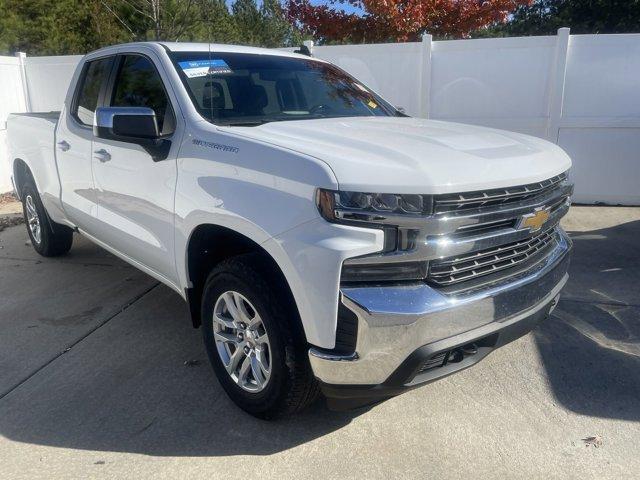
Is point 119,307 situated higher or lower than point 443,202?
lower

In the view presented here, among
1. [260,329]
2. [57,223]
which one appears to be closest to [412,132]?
[260,329]

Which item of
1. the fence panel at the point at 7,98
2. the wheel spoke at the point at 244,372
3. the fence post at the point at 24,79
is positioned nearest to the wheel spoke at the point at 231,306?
the wheel spoke at the point at 244,372

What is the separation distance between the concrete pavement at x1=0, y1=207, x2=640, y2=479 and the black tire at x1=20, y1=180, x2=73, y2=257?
4.21 feet

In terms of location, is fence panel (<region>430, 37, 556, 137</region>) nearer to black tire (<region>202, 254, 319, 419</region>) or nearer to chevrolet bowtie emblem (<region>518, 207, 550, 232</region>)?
chevrolet bowtie emblem (<region>518, 207, 550, 232</region>)

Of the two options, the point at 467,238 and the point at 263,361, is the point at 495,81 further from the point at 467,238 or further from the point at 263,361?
the point at 263,361

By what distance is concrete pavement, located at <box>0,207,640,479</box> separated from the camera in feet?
9.04

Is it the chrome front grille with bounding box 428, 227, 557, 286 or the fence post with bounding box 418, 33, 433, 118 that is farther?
the fence post with bounding box 418, 33, 433, 118

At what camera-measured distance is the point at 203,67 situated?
3607mm

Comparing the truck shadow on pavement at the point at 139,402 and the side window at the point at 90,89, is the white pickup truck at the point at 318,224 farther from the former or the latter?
the side window at the point at 90,89

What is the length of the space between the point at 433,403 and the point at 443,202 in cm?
138

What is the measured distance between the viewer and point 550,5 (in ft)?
68.6

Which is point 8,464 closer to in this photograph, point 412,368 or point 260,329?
point 260,329

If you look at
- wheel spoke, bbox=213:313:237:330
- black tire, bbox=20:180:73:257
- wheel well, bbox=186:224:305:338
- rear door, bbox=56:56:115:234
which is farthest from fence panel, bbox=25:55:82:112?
wheel spoke, bbox=213:313:237:330

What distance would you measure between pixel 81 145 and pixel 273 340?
2641mm
